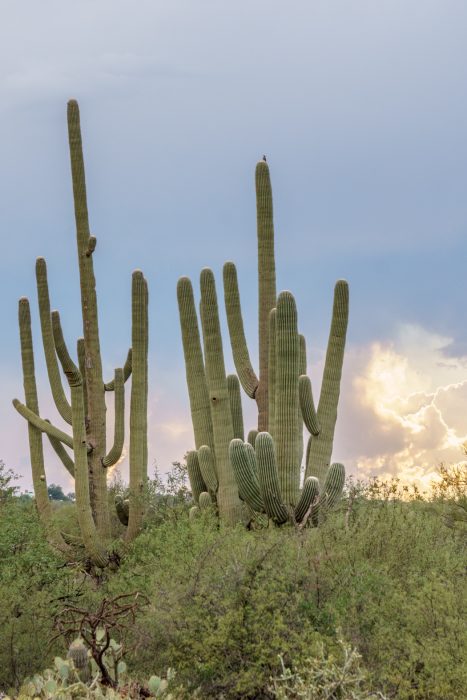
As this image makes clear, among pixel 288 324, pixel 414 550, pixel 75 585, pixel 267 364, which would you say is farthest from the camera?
pixel 267 364

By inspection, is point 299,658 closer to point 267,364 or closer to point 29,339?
point 267,364

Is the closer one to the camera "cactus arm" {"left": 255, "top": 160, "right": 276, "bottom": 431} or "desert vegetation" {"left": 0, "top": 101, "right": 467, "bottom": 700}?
"desert vegetation" {"left": 0, "top": 101, "right": 467, "bottom": 700}

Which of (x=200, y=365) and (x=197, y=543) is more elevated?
(x=200, y=365)

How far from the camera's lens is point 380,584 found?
9.44m

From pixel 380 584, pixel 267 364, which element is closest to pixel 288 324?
pixel 267 364

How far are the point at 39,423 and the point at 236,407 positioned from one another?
4060 millimetres

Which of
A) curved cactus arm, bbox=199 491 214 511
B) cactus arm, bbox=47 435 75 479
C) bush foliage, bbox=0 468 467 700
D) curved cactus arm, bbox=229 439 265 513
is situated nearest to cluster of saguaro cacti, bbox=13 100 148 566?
cactus arm, bbox=47 435 75 479

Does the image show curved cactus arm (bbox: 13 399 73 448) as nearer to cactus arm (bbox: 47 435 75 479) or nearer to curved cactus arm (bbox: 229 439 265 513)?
cactus arm (bbox: 47 435 75 479)

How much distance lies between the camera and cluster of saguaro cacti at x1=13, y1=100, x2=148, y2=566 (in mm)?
15602

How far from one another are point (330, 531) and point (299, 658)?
240cm

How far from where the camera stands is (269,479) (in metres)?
13.5

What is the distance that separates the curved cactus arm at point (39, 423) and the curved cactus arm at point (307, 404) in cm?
484

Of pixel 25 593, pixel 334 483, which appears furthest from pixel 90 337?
pixel 25 593

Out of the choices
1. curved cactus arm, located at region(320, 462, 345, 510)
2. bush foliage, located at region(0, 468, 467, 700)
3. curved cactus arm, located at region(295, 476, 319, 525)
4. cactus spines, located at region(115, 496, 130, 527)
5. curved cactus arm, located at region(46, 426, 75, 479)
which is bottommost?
bush foliage, located at region(0, 468, 467, 700)
